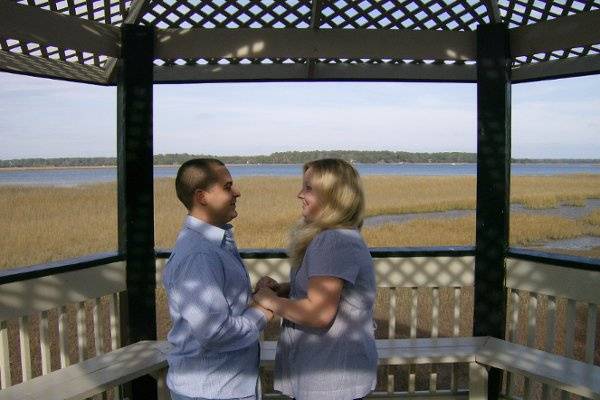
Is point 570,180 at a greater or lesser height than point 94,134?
lesser

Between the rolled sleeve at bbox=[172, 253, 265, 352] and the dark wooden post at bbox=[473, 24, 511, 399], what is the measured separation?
6.59ft

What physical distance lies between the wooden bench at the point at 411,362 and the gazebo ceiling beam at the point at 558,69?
5.37 ft

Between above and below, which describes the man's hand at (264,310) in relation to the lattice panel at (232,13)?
below

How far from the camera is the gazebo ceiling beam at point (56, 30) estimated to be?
90.9 inches

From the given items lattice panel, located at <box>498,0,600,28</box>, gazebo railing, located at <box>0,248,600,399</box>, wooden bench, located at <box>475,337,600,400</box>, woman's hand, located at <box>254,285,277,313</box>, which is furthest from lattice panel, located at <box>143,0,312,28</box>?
wooden bench, located at <box>475,337,600,400</box>

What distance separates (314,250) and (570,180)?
43.3m

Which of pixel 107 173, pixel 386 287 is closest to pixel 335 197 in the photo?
pixel 386 287

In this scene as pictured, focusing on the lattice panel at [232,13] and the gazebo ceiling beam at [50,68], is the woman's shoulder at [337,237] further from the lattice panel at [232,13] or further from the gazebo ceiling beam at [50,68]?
the gazebo ceiling beam at [50,68]

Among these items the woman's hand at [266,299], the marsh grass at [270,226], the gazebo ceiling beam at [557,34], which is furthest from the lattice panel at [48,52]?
the marsh grass at [270,226]

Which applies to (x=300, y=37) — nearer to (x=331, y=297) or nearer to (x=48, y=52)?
(x=48, y=52)

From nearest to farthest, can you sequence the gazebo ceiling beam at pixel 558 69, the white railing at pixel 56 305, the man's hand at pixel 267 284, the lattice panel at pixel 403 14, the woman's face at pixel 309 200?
1. the woman's face at pixel 309 200
2. the man's hand at pixel 267 284
3. the white railing at pixel 56 305
4. the gazebo ceiling beam at pixel 558 69
5. the lattice panel at pixel 403 14

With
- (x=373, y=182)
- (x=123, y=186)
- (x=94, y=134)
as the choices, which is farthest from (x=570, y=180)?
(x=123, y=186)

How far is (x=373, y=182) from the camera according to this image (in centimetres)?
3422

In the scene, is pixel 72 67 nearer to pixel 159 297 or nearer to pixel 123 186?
pixel 123 186
